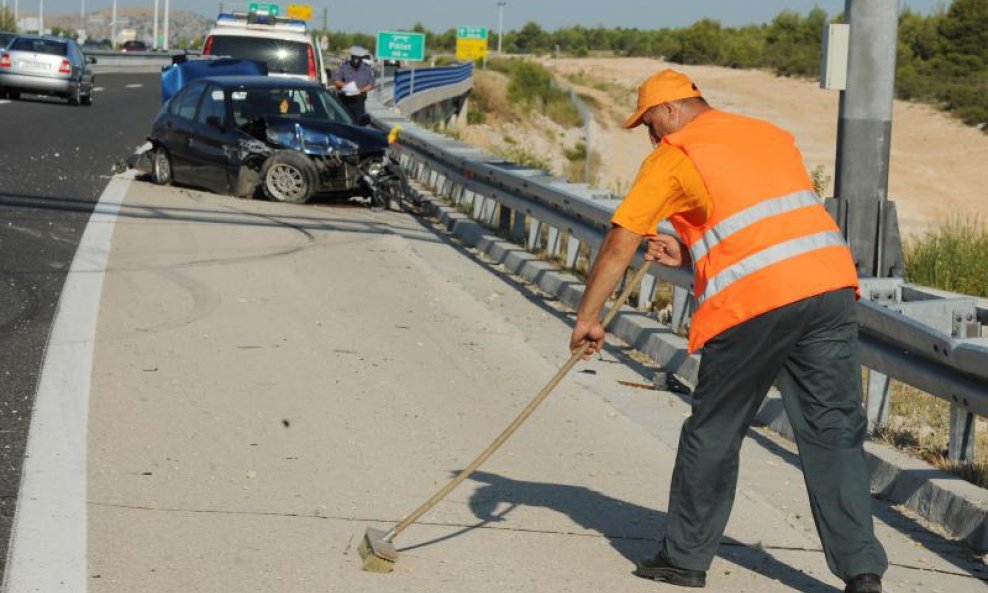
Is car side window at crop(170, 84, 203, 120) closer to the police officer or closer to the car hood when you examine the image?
the car hood

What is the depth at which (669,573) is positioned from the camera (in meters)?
5.71

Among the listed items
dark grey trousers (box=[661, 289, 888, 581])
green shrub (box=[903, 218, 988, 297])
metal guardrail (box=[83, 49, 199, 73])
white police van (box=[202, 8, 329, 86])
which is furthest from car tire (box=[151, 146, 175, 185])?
metal guardrail (box=[83, 49, 199, 73])

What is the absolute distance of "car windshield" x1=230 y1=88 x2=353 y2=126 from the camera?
18656 millimetres

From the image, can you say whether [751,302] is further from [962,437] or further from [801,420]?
[962,437]

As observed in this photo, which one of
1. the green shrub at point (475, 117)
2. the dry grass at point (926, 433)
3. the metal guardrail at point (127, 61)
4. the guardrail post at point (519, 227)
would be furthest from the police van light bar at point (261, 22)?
the metal guardrail at point (127, 61)

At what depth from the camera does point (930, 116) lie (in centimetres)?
6128

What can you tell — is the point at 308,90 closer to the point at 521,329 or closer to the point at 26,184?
the point at 26,184

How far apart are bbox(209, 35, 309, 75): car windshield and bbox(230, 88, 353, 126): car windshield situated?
382 inches

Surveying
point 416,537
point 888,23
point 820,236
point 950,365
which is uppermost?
point 888,23

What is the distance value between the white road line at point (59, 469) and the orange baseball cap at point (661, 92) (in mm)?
2378

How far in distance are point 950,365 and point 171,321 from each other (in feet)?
17.6

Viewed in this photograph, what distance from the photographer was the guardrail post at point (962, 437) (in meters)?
7.03

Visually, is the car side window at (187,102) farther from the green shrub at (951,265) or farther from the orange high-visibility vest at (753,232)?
the orange high-visibility vest at (753,232)

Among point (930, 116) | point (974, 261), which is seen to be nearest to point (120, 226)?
point (974, 261)
